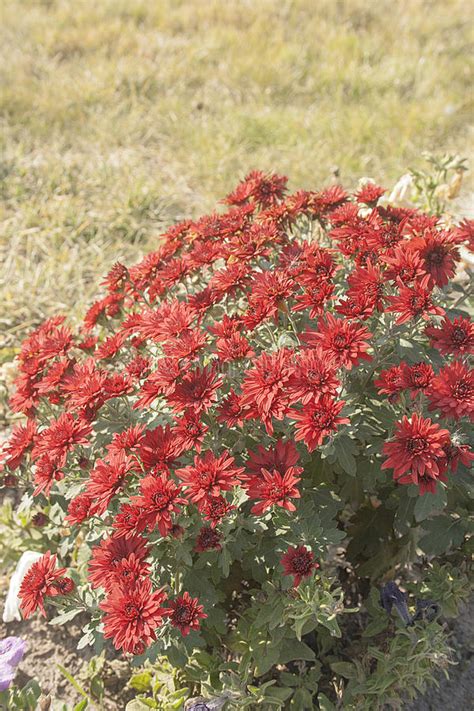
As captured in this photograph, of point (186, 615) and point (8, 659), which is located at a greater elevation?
point (186, 615)

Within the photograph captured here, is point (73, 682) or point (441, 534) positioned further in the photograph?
point (73, 682)

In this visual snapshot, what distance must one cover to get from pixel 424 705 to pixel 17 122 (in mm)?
A: 5604

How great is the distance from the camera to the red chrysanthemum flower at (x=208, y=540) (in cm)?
182

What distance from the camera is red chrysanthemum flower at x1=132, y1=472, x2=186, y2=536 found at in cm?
171

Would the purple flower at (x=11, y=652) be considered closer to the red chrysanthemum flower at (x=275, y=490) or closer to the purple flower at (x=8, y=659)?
the purple flower at (x=8, y=659)

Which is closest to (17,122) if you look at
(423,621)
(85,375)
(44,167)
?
(44,167)

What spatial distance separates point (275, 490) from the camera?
172cm

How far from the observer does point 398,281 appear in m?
1.88

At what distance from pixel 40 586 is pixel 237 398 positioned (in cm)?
79

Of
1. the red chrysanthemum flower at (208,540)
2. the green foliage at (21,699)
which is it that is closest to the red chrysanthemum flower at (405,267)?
the red chrysanthemum flower at (208,540)

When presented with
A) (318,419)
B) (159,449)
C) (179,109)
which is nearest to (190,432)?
(159,449)

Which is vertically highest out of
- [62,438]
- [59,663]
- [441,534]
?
[62,438]

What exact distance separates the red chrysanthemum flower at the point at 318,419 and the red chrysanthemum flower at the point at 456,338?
382mm

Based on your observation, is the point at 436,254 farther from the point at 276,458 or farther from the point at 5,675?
the point at 5,675
